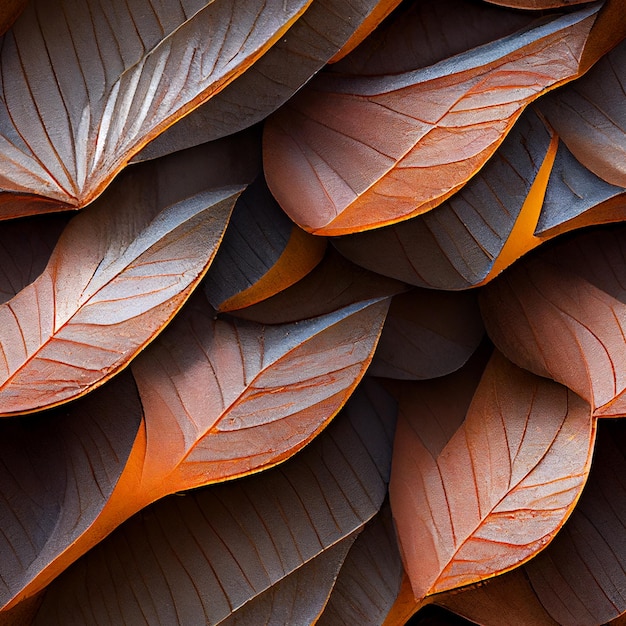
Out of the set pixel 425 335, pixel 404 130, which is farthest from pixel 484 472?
pixel 404 130

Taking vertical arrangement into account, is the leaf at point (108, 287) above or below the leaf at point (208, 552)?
above

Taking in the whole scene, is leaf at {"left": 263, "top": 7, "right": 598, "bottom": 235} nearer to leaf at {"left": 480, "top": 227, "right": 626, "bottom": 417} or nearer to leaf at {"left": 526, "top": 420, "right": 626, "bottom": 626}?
leaf at {"left": 480, "top": 227, "right": 626, "bottom": 417}

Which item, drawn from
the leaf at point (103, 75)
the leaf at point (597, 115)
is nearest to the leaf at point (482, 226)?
the leaf at point (597, 115)

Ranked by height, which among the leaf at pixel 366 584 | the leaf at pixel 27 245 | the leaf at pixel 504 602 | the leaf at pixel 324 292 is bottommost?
the leaf at pixel 504 602

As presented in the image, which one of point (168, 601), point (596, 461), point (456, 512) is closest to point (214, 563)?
point (168, 601)

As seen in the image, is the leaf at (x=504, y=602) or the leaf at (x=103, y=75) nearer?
the leaf at (x=103, y=75)

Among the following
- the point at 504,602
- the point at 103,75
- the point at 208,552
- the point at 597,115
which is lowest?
the point at 504,602

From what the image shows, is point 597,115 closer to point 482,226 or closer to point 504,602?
point 482,226

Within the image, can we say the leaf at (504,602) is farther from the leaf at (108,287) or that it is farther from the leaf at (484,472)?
the leaf at (108,287)
